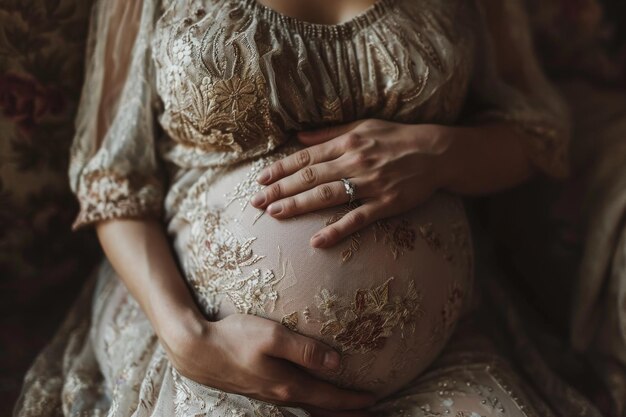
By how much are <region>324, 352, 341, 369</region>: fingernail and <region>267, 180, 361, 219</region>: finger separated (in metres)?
0.18

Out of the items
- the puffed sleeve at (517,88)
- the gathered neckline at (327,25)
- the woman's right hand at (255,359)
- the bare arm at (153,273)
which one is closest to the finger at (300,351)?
the woman's right hand at (255,359)

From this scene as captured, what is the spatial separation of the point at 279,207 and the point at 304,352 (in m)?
0.18

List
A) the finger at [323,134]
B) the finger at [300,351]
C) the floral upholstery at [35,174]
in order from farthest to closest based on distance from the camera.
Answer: the floral upholstery at [35,174] < the finger at [323,134] < the finger at [300,351]

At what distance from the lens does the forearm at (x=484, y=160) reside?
1033 millimetres

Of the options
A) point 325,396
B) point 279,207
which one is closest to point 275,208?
point 279,207

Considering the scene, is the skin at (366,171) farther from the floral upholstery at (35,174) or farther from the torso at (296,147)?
the floral upholstery at (35,174)

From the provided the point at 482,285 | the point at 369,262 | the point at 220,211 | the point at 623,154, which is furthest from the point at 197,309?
the point at 623,154

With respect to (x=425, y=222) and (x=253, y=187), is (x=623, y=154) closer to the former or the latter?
(x=425, y=222)

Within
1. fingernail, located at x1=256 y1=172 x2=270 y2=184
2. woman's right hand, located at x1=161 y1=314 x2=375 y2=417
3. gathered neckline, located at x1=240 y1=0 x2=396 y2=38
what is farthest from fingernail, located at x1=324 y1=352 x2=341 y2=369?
gathered neckline, located at x1=240 y1=0 x2=396 y2=38

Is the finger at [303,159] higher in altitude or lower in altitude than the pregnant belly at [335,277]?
higher

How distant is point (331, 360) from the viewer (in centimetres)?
88

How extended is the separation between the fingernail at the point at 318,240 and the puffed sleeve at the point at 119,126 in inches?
10.4

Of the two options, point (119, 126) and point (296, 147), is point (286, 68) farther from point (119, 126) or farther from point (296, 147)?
point (119, 126)

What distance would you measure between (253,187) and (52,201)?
0.44 m
